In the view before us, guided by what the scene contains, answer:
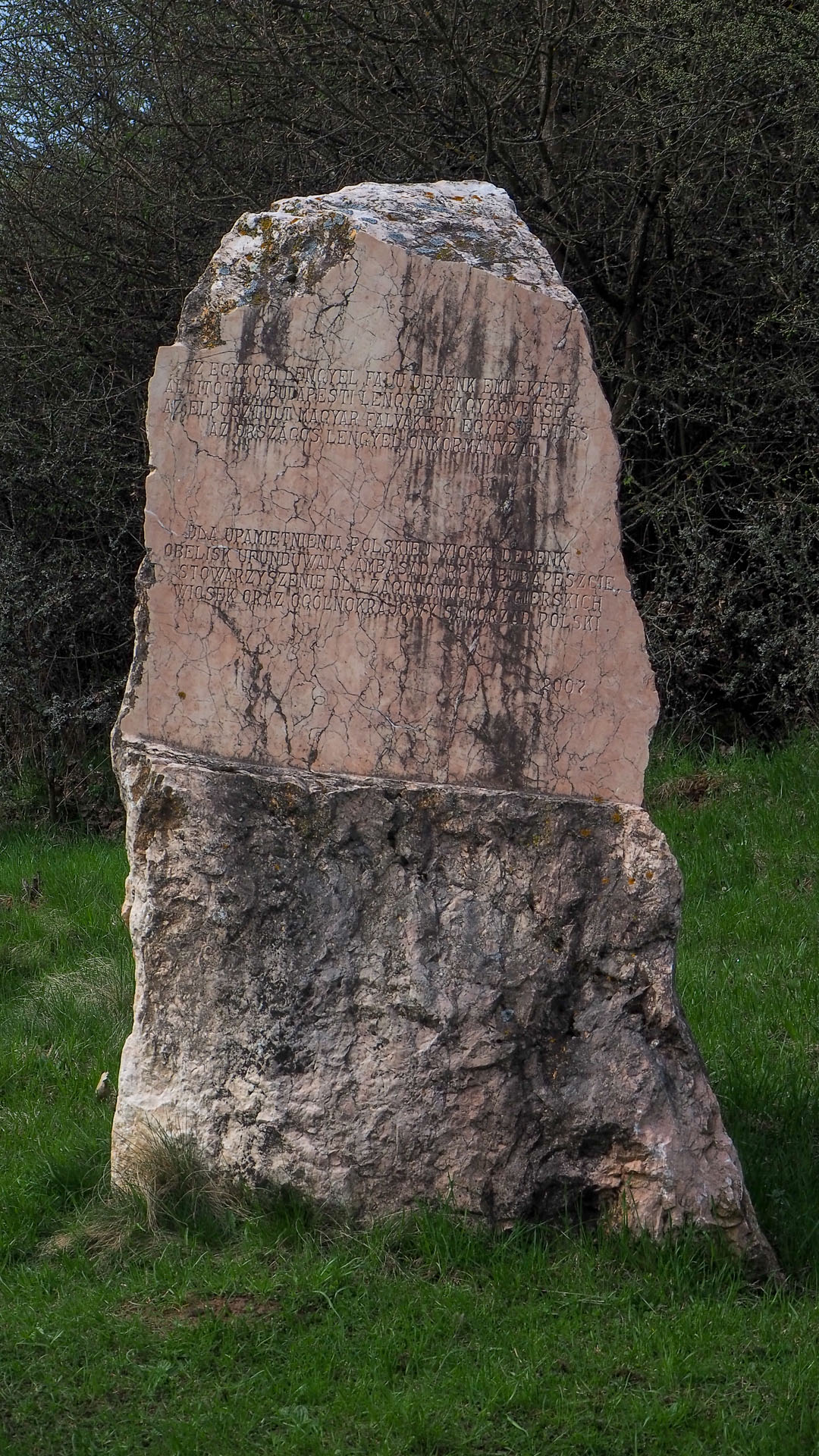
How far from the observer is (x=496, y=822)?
3.21 metres

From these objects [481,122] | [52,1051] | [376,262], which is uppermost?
[481,122]

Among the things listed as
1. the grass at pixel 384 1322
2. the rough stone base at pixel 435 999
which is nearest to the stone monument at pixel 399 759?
the rough stone base at pixel 435 999

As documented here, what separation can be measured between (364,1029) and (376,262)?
6.04 ft

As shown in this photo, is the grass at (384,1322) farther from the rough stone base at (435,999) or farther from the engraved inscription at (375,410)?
the engraved inscription at (375,410)

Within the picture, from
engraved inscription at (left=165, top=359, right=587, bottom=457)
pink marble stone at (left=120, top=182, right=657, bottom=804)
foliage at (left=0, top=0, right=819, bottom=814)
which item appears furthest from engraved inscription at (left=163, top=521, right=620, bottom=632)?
foliage at (left=0, top=0, right=819, bottom=814)

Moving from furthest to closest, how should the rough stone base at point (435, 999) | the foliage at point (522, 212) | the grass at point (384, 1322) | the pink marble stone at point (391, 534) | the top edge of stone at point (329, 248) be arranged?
1. the foliage at point (522, 212)
2. the top edge of stone at point (329, 248)
3. the pink marble stone at point (391, 534)
4. the rough stone base at point (435, 999)
5. the grass at point (384, 1322)

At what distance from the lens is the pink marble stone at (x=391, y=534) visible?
10.9ft

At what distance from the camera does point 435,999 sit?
3178 millimetres

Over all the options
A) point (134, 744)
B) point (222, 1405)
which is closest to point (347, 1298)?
point (222, 1405)

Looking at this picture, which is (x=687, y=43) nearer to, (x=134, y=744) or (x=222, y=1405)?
(x=134, y=744)

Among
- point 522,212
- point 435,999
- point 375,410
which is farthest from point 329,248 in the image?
point 522,212

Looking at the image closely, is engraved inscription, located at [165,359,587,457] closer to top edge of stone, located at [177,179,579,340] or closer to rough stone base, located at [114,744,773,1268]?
top edge of stone, located at [177,179,579,340]

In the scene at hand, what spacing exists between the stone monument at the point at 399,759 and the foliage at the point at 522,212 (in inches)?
133

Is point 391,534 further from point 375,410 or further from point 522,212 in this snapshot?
point 522,212
